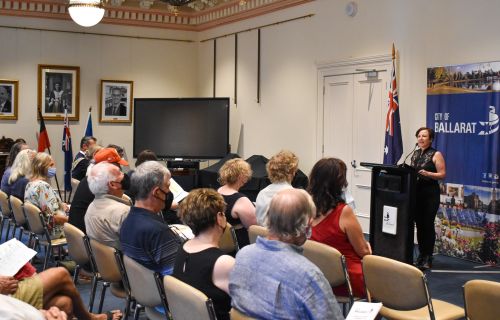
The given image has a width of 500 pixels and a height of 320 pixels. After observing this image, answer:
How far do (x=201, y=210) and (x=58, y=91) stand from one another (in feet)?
31.1

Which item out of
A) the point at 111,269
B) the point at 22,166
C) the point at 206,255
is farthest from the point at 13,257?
the point at 22,166

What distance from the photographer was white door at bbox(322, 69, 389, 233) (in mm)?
8602

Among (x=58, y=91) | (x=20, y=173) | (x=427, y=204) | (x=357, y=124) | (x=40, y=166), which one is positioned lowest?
(x=427, y=204)

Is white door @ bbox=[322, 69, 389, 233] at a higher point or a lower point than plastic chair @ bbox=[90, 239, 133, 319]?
higher

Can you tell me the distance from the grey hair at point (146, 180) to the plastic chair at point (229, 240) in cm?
88

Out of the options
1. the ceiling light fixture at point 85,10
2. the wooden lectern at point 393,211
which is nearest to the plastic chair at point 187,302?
the wooden lectern at point 393,211

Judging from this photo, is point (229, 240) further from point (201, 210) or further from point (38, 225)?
point (38, 225)

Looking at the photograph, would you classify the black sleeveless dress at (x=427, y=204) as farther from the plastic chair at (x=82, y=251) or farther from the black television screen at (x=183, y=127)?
the black television screen at (x=183, y=127)

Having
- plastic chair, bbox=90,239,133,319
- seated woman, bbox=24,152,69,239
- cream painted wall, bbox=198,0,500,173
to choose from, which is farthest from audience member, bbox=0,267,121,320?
cream painted wall, bbox=198,0,500,173

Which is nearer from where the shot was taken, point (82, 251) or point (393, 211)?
point (82, 251)

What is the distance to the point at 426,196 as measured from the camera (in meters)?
6.78

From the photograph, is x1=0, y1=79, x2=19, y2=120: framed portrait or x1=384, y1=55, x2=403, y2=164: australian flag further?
x1=0, y1=79, x2=19, y2=120: framed portrait

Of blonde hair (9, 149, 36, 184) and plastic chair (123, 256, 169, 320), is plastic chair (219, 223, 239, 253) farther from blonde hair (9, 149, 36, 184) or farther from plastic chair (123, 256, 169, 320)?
blonde hair (9, 149, 36, 184)

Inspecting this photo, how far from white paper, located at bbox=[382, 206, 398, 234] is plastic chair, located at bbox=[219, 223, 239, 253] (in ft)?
5.97
